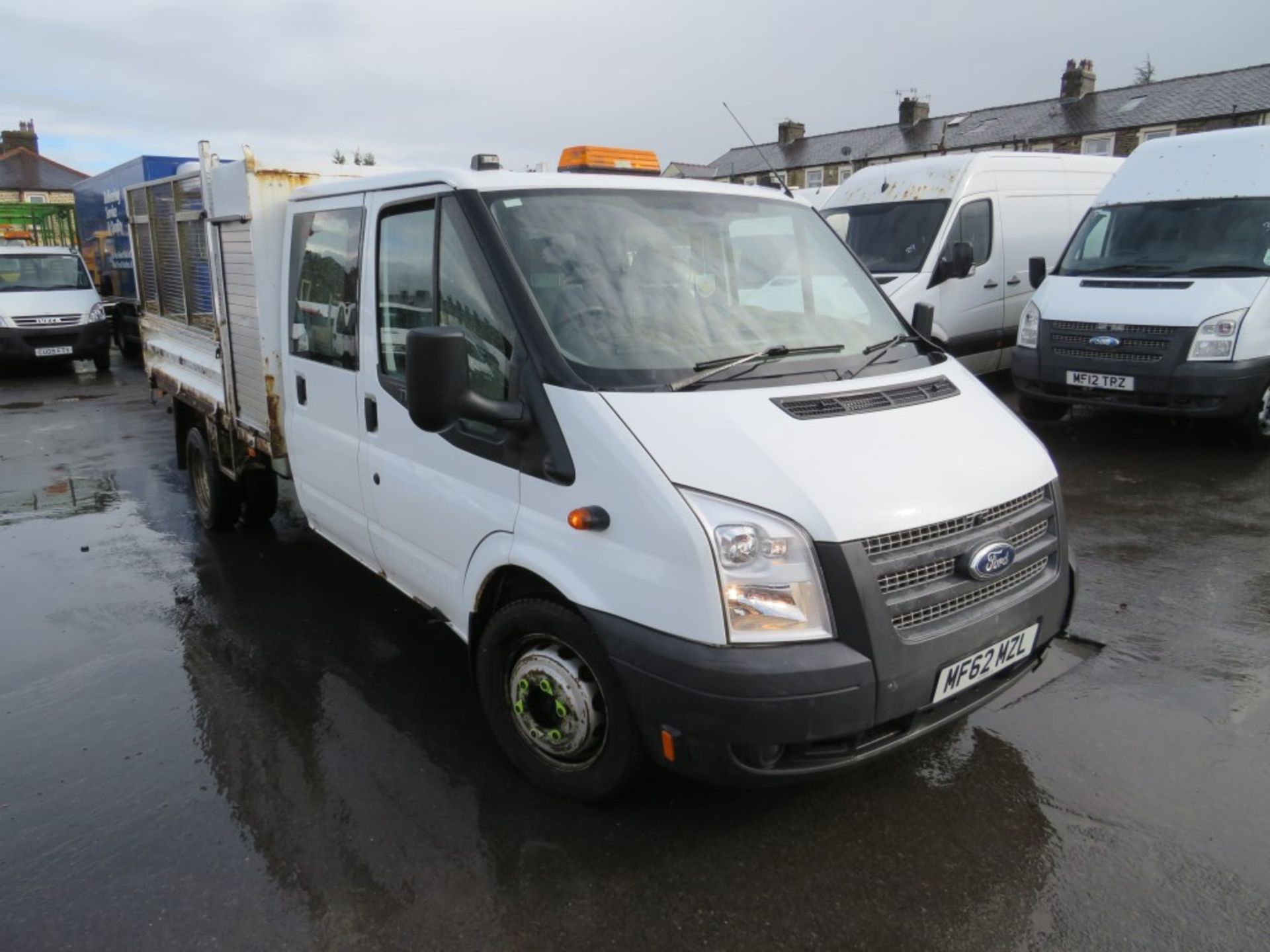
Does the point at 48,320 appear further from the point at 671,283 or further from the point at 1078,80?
the point at 1078,80

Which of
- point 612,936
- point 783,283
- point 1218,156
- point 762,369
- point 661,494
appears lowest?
point 612,936

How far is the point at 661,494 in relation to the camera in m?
2.54

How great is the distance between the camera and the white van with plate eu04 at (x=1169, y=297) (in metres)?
7.16

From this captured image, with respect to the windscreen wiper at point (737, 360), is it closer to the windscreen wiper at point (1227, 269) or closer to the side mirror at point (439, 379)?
the side mirror at point (439, 379)

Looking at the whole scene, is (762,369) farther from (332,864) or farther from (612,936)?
(332,864)

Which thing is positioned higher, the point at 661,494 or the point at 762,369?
the point at 762,369

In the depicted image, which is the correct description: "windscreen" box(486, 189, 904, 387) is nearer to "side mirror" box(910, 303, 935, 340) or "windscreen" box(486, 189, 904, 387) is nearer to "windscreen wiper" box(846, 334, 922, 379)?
"windscreen wiper" box(846, 334, 922, 379)

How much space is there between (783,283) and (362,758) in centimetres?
253

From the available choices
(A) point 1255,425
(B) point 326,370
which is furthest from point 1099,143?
(B) point 326,370

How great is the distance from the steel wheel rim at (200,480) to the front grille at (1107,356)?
23.0 ft

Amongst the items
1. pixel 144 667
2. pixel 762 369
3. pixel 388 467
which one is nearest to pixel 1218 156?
pixel 762 369

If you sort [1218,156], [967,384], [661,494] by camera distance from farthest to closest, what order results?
[1218,156]
[967,384]
[661,494]

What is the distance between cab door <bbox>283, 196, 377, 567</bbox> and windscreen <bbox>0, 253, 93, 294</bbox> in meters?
14.0

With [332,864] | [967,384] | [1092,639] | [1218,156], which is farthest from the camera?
[1218,156]
